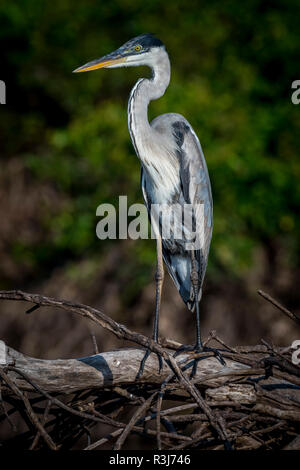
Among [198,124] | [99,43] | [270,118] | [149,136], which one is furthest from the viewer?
[99,43]

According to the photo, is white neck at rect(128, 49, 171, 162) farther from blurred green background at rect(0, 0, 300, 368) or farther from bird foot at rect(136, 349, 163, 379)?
blurred green background at rect(0, 0, 300, 368)

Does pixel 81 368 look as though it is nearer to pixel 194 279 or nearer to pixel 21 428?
pixel 194 279

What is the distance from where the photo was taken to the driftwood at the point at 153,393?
2.06 meters

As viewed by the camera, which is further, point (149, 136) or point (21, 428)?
point (21, 428)

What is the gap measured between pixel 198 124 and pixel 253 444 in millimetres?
3677

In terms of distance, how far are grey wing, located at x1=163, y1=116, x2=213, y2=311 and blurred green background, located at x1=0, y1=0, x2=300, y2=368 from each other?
63.9 inches

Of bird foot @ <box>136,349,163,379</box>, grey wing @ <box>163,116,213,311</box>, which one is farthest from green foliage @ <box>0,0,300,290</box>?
bird foot @ <box>136,349,163,379</box>

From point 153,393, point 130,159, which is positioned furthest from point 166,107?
point 153,393

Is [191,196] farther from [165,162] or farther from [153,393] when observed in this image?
[153,393]

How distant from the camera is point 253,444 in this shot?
7.36ft

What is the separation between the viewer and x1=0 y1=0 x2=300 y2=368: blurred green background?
538 centimetres

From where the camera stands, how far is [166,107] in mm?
5371

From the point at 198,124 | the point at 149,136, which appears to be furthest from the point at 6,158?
the point at 149,136

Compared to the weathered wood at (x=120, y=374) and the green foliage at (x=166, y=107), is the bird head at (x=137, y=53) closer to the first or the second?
the weathered wood at (x=120, y=374)
